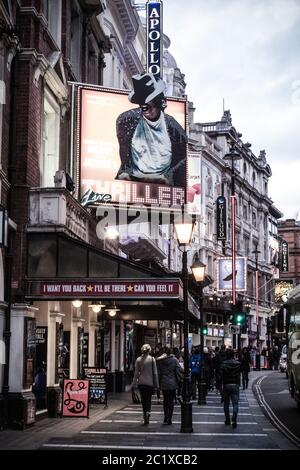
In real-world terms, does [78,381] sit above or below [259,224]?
below

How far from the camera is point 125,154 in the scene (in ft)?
81.5

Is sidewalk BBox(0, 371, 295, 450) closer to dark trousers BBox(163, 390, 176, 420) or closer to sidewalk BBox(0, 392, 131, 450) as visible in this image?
sidewalk BBox(0, 392, 131, 450)

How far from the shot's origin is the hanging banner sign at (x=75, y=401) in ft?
61.8

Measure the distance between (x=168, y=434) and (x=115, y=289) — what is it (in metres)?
3.51

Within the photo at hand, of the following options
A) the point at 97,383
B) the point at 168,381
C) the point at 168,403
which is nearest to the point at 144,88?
the point at 97,383

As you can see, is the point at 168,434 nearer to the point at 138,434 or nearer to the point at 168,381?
the point at 138,434

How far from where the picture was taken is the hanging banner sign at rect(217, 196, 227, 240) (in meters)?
61.5

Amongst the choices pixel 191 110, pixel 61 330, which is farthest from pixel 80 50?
pixel 191 110

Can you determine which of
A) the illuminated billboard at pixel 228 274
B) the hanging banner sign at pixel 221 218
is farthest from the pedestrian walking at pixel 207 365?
the hanging banner sign at pixel 221 218

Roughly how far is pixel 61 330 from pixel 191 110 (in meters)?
44.6

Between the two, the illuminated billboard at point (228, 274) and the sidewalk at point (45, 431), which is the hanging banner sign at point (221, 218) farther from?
the sidewalk at point (45, 431)

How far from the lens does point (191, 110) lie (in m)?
63.3

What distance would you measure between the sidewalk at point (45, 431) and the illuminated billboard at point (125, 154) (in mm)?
6899

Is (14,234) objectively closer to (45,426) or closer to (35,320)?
(35,320)
